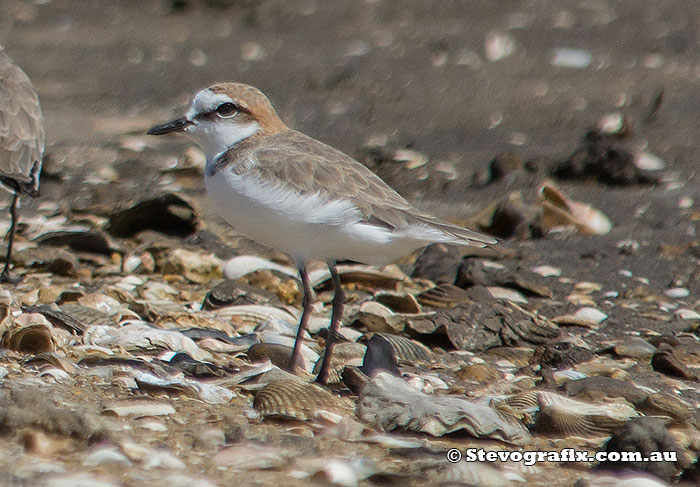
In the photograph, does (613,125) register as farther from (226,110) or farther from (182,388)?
(182,388)

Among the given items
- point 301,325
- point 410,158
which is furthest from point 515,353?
point 410,158

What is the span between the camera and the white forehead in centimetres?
441

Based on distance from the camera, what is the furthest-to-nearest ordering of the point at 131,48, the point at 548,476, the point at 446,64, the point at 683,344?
the point at 131,48 < the point at 446,64 < the point at 683,344 < the point at 548,476

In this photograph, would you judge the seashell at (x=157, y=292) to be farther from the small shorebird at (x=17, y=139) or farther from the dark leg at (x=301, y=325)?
the dark leg at (x=301, y=325)

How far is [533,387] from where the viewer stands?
14.4 ft

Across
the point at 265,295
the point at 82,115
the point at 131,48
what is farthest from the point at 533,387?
the point at 131,48

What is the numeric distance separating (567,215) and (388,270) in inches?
59.4

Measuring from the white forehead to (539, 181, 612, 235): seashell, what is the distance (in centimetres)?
293

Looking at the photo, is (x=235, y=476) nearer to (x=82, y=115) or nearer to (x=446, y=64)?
(x=82, y=115)

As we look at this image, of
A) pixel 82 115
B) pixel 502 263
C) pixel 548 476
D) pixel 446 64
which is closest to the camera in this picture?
pixel 548 476

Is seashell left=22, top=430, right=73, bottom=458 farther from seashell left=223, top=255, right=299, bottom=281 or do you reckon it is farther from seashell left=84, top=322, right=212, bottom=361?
seashell left=223, top=255, right=299, bottom=281

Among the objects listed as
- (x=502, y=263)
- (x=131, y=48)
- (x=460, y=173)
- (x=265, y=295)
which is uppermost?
(x=131, y=48)

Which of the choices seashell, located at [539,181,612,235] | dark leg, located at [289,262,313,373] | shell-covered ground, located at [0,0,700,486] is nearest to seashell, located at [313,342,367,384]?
shell-covered ground, located at [0,0,700,486]

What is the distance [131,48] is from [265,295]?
739 cm
